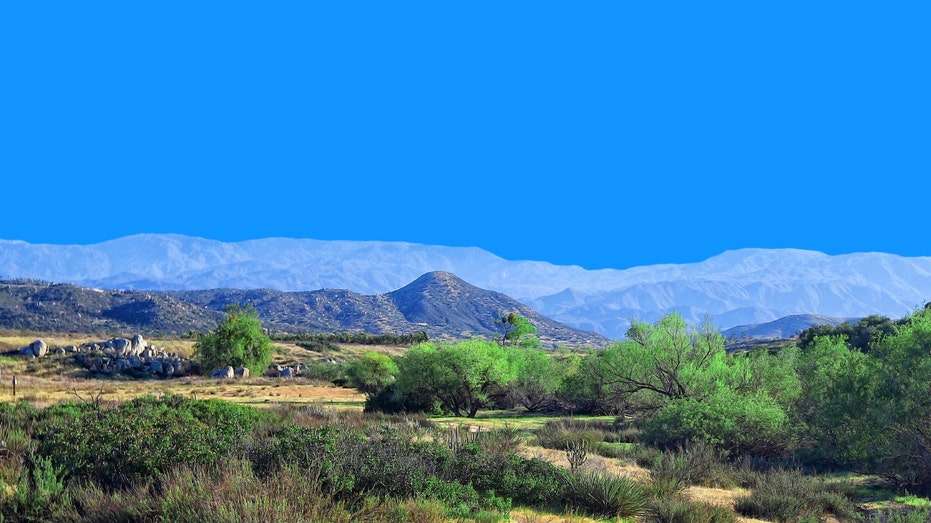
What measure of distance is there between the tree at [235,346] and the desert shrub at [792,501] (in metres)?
48.7

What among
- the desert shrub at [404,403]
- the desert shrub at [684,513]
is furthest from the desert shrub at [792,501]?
the desert shrub at [404,403]

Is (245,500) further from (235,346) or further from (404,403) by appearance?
(235,346)

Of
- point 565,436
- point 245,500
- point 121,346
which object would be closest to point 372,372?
point 565,436

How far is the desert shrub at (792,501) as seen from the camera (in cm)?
1290

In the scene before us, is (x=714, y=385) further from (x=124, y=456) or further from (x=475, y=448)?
(x=124, y=456)

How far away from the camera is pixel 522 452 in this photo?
1823cm

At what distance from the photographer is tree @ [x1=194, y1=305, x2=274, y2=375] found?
56031 millimetres

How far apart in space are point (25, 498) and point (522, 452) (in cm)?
1206

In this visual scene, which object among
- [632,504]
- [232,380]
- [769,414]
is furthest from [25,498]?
[232,380]

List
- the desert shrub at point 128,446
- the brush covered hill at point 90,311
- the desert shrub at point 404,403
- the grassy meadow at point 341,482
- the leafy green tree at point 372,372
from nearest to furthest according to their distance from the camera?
the grassy meadow at point 341,482 → the desert shrub at point 128,446 → the desert shrub at point 404,403 → the leafy green tree at point 372,372 → the brush covered hill at point 90,311

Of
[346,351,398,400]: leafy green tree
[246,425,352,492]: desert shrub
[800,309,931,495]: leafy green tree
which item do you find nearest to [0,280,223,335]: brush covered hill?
[346,351,398,400]: leafy green tree

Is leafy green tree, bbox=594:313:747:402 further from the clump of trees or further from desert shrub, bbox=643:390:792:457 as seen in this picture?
desert shrub, bbox=643:390:792:457

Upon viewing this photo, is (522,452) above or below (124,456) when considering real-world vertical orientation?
below

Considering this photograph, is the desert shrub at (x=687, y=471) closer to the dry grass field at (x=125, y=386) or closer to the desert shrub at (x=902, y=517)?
the desert shrub at (x=902, y=517)
